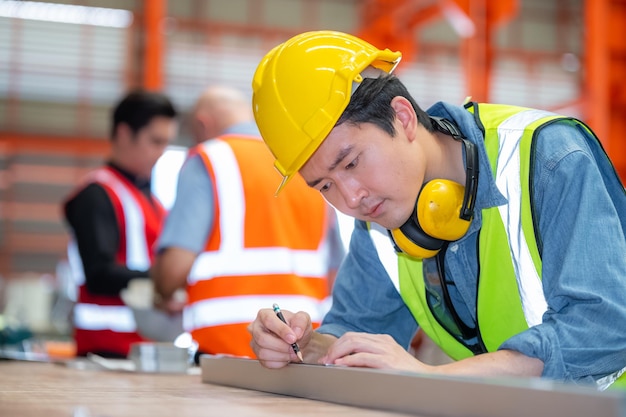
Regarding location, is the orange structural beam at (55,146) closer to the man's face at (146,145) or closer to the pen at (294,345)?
the man's face at (146,145)

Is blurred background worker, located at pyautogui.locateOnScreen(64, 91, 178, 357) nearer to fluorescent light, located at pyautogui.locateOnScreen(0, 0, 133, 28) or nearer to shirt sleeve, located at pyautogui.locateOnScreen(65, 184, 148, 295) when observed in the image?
shirt sleeve, located at pyautogui.locateOnScreen(65, 184, 148, 295)

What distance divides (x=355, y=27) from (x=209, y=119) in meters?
11.5

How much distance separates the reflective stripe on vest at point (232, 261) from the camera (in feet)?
10.9

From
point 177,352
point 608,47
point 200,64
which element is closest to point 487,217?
point 177,352

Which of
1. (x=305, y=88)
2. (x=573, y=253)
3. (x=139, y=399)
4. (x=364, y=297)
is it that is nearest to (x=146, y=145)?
(x=364, y=297)

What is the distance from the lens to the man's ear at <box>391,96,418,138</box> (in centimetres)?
192

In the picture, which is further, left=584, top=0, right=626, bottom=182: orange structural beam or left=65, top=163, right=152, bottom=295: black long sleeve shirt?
left=584, top=0, right=626, bottom=182: orange structural beam

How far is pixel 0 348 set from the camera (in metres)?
3.62

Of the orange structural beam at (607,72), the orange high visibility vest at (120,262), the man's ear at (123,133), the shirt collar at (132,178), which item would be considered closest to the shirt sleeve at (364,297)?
the orange high visibility vest at (120,262)

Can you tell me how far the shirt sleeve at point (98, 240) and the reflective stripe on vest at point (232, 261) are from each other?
1.96 feet

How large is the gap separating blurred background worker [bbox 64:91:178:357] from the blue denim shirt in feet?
7.61

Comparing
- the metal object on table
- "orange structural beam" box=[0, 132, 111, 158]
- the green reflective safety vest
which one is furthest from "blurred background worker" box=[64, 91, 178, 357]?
"orange structural beam" box=[0, 132, 111, 158]

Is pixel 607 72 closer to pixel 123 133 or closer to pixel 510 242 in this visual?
pixel 123 133

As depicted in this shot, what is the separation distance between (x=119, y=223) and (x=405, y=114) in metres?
2.41
